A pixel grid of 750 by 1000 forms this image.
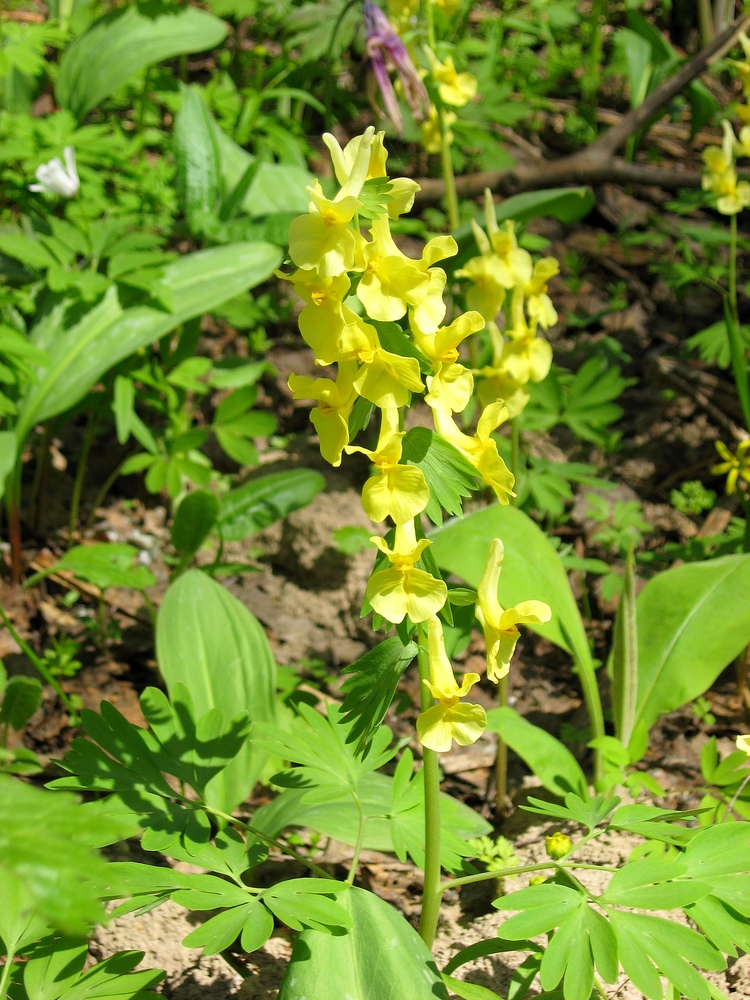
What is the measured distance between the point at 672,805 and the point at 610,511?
1.15 m

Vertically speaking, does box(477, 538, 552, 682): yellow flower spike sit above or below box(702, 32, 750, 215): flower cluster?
below

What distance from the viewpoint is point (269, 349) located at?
11.6ft

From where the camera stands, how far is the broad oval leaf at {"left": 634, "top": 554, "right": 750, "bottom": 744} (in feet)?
6.22

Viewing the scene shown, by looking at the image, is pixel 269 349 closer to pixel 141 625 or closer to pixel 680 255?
pixel 141 625

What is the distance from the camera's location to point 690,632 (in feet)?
6.39

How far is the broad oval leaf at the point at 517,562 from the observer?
193 cm

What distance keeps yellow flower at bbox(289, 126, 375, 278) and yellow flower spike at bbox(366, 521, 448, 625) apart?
13.7 inches

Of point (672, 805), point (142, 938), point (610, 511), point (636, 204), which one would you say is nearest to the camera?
point (142, 938)

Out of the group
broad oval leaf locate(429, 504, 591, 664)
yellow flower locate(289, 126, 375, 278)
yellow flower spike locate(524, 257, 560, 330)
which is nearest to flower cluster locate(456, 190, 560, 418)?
yellow flower spike locate(524, 257, 560, 330)

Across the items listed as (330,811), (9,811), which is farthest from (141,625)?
(9,811)

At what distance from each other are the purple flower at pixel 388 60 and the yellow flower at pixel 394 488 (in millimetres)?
1903

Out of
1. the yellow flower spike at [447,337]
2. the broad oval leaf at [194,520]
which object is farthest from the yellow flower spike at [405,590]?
the broad oval leaf at [194,520]

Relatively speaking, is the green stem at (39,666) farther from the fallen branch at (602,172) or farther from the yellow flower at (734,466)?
A: the fallen branch at (602,172)

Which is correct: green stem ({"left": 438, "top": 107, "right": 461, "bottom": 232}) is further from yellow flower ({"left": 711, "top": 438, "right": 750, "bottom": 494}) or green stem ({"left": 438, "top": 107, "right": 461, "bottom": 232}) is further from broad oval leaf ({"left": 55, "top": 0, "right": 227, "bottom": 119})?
Answer: broad oval leaf ({"left": 55, "top": 0, "right": 227, "bottom": 119})
